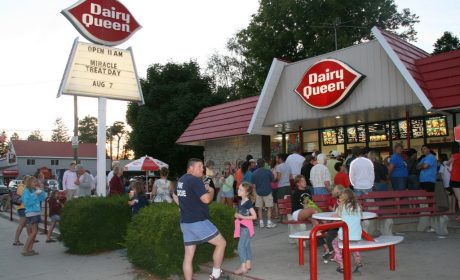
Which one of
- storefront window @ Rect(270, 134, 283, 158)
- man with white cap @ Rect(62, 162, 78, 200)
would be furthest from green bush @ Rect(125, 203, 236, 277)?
storefront window @ Rect(270, 134, 283, 158)

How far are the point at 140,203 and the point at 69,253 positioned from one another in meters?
2.14

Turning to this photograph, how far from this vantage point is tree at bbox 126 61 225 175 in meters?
32.8

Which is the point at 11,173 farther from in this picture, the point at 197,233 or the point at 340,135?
the point at 197,233

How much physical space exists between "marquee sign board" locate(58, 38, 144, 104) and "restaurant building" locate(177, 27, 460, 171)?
4997mm

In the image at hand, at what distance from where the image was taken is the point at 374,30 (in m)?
12.3

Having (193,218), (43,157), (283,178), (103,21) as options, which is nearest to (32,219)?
(103,21)

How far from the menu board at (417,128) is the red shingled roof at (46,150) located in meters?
60.7

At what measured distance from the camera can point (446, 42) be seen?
35.3 metres

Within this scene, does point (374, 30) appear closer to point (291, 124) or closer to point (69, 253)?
point (291, 124)

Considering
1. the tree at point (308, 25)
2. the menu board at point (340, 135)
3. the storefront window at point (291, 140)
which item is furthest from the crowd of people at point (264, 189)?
the tree at point (308, 25)

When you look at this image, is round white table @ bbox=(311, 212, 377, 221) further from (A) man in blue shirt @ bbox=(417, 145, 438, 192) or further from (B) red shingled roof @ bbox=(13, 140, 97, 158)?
(B) red shingled roof @ bbox=(13, 140, 97, 158)

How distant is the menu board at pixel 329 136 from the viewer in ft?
53.7

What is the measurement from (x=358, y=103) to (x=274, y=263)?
7007 millimetres

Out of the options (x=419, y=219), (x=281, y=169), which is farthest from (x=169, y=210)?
(x=419, y=219)
